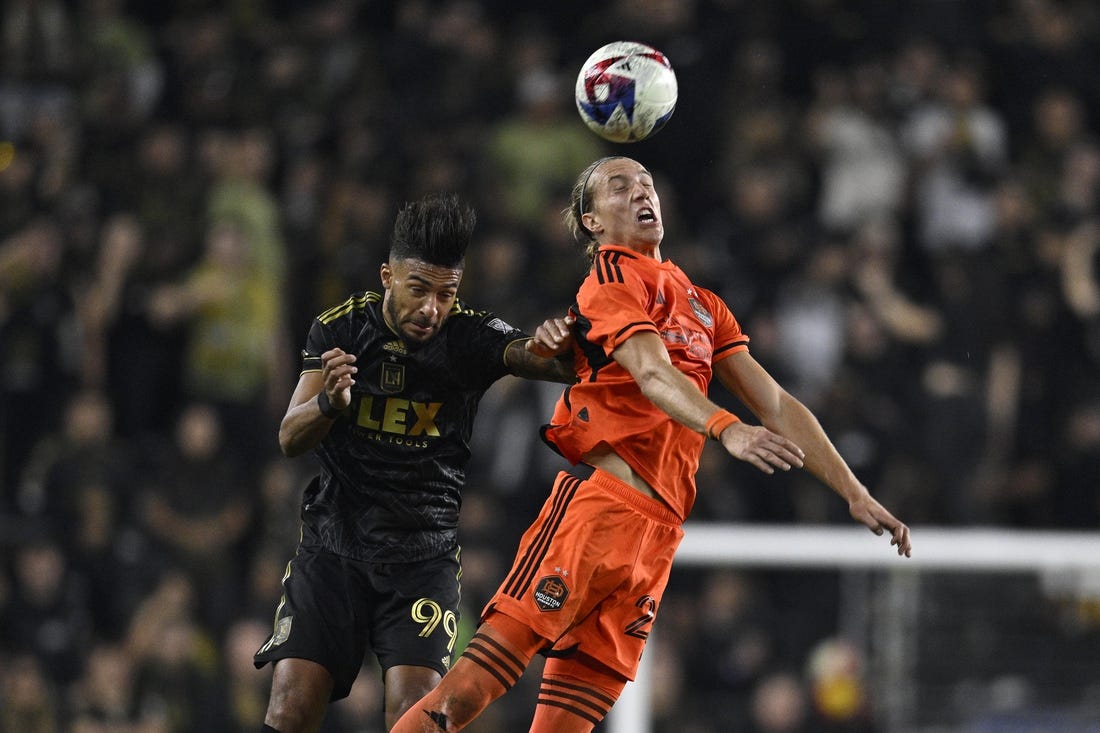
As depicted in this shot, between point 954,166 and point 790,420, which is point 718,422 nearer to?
point 790,420

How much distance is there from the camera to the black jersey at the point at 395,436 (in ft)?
19.4

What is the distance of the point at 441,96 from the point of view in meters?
12.7

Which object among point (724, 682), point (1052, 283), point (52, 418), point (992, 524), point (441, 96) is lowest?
point (724, 682)

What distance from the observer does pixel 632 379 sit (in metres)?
5.65

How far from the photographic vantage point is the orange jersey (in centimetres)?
562

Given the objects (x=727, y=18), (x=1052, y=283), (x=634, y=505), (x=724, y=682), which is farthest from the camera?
(x=727, y=18)

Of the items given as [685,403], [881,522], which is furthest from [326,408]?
[881,522]

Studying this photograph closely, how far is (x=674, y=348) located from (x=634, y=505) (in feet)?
1.81

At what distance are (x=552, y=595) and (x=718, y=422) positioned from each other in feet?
3.10

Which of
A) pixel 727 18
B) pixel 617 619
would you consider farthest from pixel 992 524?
pixel 617 619

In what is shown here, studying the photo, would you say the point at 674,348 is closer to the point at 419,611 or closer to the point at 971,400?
the point at 419,611

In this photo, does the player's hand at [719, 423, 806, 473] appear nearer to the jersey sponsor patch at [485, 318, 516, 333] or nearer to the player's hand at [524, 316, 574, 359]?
the player's hand at [524, 316, 574, 359]

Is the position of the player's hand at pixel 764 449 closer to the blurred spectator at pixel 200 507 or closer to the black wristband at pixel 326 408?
the black wristband at pixel 326 408

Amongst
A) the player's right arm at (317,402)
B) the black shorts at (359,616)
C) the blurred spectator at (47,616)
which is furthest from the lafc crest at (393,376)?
the blurred spectator at (47,616)
